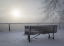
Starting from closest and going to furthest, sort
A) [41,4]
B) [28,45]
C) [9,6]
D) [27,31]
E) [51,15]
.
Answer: [28,45] < [27,31] < [51,15] < [41,4] < [9,6]

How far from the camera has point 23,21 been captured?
904 centimetres

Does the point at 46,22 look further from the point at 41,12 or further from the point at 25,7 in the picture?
the point at 25,7

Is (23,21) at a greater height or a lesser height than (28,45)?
greater

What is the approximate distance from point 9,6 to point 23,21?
171 cm

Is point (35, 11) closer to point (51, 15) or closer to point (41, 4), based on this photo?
point (41, 4)

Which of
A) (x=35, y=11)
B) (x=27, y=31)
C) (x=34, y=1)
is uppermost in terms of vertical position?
(x=34, y=1)

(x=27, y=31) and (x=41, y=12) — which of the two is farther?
(x=41, y=12)

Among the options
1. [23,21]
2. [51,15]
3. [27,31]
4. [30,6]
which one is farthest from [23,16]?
[27,31]

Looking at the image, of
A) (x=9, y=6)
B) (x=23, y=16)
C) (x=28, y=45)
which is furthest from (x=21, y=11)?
(x=28, y=45)

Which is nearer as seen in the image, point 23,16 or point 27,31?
point 27,31

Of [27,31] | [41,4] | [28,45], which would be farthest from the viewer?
[41,4]

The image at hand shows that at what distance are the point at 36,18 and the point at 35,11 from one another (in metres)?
0.60

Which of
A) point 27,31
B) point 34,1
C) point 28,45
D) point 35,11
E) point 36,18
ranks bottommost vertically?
point 28,45

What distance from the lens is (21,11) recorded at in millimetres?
8961
